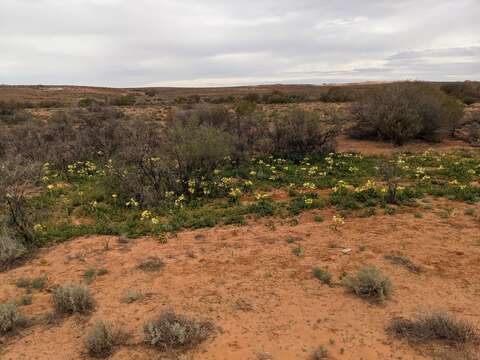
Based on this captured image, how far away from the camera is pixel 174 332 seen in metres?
3.63

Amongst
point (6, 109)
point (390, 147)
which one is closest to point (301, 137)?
point (390, 147)

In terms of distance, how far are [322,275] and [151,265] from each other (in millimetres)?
2497

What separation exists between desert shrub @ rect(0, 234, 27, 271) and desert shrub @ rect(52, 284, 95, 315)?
1.77 metres

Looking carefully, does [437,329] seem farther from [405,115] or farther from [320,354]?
[405,115]

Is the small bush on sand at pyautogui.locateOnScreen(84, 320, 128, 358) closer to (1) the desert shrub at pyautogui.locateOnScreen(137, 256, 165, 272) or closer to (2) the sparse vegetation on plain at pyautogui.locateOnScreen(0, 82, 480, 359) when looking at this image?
(2) the sparse vegetation on plain at pyautogui.locateOnScreen(0, 82, 480, 359)

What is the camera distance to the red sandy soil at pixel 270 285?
3.66m

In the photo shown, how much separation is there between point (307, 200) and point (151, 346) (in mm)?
4620

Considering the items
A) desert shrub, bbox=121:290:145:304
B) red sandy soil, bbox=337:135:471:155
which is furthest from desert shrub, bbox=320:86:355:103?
desert shrub, bbox=121:290:145:304

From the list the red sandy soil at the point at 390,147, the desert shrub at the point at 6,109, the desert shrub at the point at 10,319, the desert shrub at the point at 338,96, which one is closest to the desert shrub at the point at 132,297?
the desert shrub at the point at 10,319

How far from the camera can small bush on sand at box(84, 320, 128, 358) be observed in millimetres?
3564

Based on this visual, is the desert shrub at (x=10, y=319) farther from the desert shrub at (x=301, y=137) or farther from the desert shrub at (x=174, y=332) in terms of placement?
the desert shrub at (x=301, y=137)

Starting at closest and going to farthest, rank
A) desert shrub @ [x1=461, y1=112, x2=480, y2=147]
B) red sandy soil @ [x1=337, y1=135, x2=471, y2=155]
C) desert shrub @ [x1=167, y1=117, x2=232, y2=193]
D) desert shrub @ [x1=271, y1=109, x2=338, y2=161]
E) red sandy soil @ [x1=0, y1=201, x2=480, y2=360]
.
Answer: red sandy soil @ [x1=0, y1=201, x2=480, y2=360] < desert shrub @ [x1=167, y1=117, x2=232, y2=193] < desert shrub @ [x1=271, y1=109, x2=338, y2=161] < red sandy soil @ [x1=337, y1=135, x2=471, y2=155] < desert shrub @ [x1=461, y1=112, x2=480, y2=147]

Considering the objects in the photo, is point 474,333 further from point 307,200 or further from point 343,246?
point 307,200

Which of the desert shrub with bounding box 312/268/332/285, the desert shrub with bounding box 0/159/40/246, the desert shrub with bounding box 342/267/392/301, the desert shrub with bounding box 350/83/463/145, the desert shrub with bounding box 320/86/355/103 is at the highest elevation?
the desert shrub with bounding box 320/86/355/103
